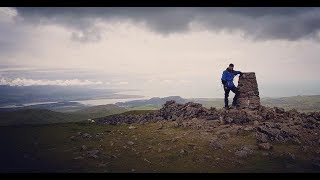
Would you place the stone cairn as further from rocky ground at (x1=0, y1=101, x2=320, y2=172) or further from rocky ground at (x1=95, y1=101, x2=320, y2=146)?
rocky ground at (x1=0, y1=101, x2=320, y2=172)

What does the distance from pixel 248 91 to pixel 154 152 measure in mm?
9943

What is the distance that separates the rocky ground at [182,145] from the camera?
18844mm

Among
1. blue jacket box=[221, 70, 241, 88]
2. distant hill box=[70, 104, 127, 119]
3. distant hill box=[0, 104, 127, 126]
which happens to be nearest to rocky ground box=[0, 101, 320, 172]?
blue jacket box=[221, 70, 241, 88]

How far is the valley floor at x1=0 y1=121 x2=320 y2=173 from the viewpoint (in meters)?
18.7

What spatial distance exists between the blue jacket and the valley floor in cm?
348

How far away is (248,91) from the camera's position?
26.3 metres

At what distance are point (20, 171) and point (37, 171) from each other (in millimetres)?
900

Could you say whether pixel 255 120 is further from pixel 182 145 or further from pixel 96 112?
pixel 96 112

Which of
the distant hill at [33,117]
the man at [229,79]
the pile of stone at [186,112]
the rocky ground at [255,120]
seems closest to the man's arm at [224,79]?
the man at [229,79]

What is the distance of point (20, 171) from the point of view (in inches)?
728
